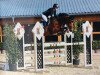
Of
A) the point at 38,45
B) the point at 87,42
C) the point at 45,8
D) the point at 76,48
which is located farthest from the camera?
the point at 45,8

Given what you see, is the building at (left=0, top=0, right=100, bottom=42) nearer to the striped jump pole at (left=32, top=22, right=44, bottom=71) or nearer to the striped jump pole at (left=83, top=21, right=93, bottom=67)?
the striped jump pole at (left=83, top=21, right=93, bottom=67)

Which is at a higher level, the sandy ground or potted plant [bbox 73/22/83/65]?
potted plant [bbox 73/22/83/65]

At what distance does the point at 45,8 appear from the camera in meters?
16.0

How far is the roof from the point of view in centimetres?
1602

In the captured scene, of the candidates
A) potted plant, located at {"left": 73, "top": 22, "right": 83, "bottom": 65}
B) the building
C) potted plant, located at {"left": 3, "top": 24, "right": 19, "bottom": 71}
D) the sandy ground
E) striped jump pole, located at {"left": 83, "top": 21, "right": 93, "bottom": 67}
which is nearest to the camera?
the sandy ground

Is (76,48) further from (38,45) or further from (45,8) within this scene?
(45,8)

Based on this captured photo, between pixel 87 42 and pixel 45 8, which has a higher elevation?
pixel 45 8

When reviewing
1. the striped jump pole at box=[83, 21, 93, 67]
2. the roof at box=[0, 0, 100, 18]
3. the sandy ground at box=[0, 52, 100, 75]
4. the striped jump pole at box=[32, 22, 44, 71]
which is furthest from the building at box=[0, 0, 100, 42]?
the striped jump pole at box=[32, 22, 44, 71]

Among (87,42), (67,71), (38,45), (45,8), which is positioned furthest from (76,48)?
(45,8)

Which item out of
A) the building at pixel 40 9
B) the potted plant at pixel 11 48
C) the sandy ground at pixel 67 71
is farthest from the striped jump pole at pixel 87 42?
the building at pixel 40 9

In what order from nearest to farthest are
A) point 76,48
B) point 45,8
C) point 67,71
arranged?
point 67,71
point 76,48
point 45,8

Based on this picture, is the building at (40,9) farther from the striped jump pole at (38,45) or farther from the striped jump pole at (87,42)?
the striped jump pole at (38,45)

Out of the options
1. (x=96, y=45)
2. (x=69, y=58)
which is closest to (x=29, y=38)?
(x=96, y=45)

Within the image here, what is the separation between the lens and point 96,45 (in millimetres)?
15656
